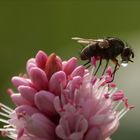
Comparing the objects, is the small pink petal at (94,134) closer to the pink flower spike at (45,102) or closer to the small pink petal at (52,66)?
the pink flower spike at (45,102)

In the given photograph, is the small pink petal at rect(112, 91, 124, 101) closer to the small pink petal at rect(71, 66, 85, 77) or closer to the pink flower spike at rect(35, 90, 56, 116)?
the small pink petal at rect(71, 66, 85, 77)

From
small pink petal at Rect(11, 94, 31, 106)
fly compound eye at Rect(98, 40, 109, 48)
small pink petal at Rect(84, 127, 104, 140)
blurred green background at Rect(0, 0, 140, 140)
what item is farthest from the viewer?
blurred green background at Rect(0, 0, 140, 140)

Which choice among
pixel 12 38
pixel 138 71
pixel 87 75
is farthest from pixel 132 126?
pixel 87 75

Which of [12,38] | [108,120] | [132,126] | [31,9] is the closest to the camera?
[108,120]

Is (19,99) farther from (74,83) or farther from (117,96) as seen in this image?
(117,96)

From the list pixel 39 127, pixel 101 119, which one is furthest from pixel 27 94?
pixel 101 119

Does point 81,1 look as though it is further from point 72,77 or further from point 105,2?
point 72,77

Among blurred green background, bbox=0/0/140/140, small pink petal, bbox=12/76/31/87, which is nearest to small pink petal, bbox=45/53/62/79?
small pink petal, bbox=12/76/31/87
